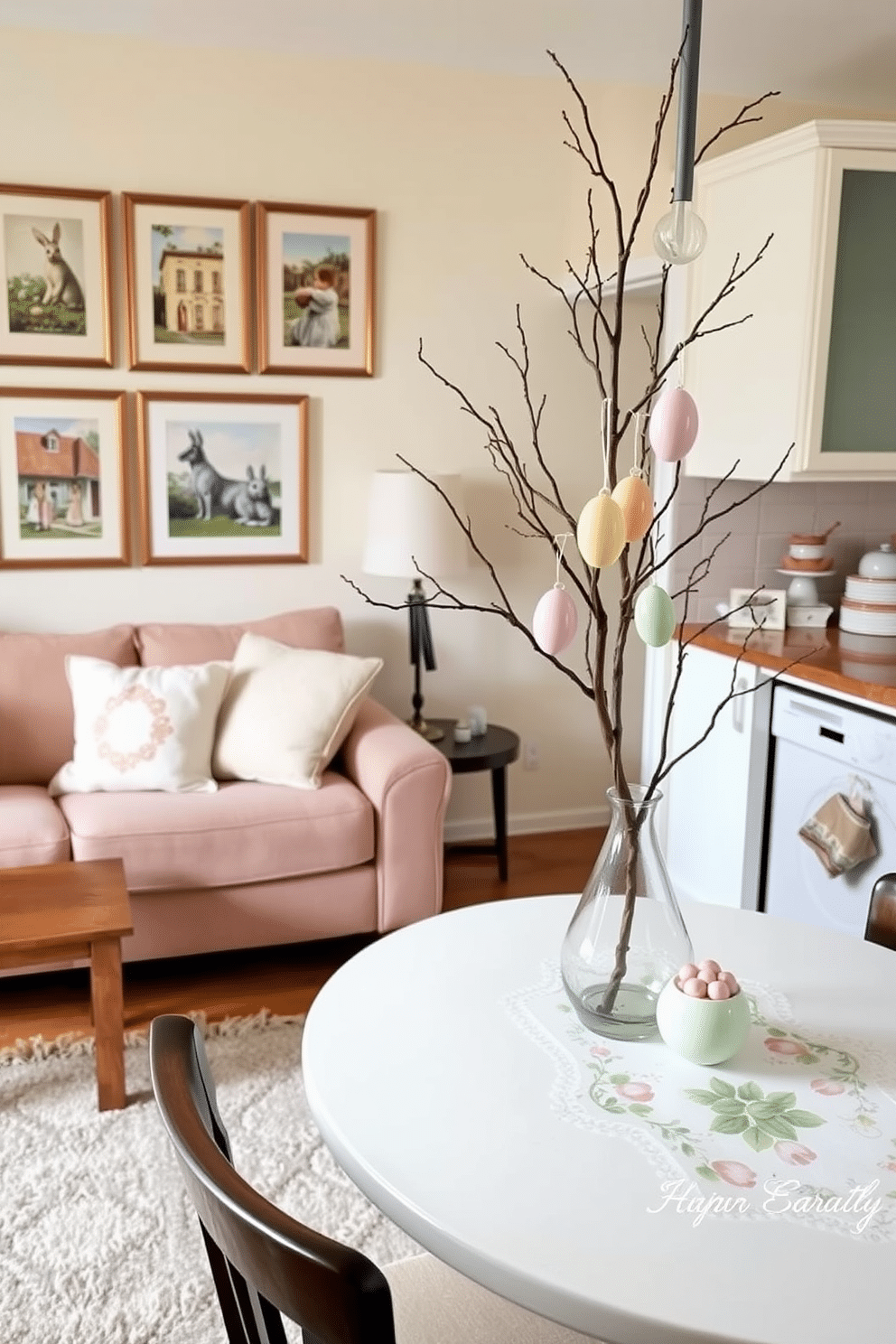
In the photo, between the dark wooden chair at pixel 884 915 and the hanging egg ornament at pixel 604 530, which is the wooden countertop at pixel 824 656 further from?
the hanging egg ornament at pixel 604 530

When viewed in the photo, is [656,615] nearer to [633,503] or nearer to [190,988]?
[633,503]

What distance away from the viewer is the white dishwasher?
275 cm

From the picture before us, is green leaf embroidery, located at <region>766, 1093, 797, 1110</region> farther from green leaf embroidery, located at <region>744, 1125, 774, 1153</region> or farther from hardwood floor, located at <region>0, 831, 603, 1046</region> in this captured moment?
hardwood floor, located at <region>0, 831, 603, 1046</region>

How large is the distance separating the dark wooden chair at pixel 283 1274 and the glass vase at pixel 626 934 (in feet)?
1.07

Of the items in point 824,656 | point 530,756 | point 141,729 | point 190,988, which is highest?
point 824,656

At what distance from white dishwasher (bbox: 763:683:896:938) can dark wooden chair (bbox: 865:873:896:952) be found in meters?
1.03

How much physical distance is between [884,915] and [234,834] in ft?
5.89

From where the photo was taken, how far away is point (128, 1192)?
2.28 m

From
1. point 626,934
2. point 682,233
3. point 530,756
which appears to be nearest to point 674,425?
point 682,233

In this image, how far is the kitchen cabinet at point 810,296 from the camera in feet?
10.1

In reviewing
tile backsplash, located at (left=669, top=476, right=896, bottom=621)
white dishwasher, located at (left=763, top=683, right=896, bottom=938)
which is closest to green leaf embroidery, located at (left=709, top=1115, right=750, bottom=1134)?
white dishwasher, located at (left=763, top=683, right=896, bottom=938)

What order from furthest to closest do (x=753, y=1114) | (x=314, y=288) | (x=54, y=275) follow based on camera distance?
(x=314, y=288), (x=54, y=275), (x=753, y=1114)

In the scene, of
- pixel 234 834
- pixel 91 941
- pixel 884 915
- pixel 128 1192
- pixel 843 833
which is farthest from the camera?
pixel 234 834

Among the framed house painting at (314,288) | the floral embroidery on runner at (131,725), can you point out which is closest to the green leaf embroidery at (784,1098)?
the floral embroidery on runner at (131,725)
